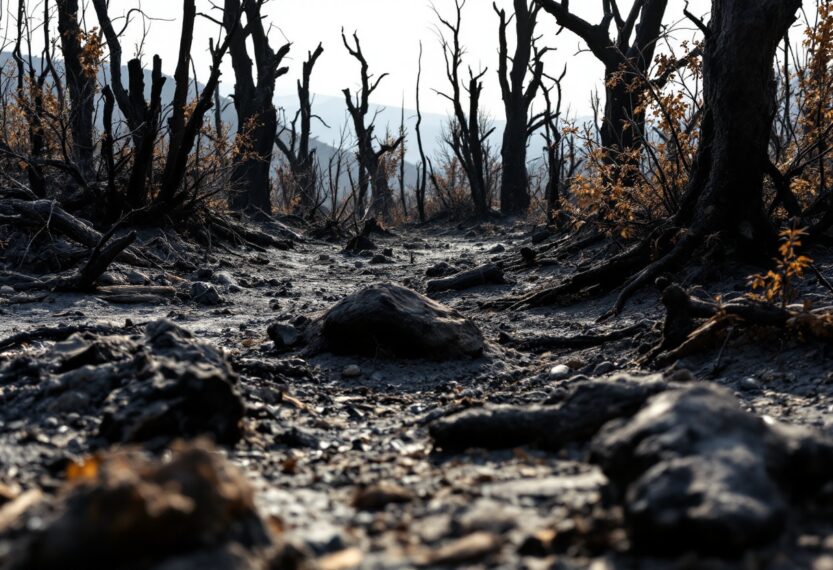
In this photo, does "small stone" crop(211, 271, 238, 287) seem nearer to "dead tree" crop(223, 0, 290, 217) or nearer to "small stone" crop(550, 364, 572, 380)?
"small stone" crop(550, 364, 572, 380)

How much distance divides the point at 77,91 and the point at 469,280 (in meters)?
6.91

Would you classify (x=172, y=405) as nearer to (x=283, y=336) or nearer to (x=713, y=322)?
(x=283, y=336)

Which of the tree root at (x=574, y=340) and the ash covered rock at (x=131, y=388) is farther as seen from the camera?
the tree root at (x=574, y=340)

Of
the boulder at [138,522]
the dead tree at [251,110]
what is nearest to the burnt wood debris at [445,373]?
the boulder at [138,522]

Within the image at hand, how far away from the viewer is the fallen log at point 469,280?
7.95 m

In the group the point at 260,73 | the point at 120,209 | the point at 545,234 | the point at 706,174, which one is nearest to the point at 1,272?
the point at 120,209

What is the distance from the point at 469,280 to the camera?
314 inches

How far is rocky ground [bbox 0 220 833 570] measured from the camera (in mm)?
1473

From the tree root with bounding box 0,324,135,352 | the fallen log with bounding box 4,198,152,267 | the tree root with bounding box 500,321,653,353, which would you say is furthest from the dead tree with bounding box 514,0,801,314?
the fallen log with bounding box 4,198,152,267

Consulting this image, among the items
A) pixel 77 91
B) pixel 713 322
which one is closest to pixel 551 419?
pixel 713 322

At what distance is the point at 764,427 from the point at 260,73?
20.4m

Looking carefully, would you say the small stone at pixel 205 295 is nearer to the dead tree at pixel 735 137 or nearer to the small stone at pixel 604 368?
the dead tree at pixel 735 137

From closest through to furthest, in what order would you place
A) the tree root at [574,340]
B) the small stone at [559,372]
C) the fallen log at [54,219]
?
the small stone at [559,372] < the tree root at [574,340] < the fallen log at [54,219]

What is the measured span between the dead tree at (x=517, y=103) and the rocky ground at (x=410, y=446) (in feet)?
56.9
